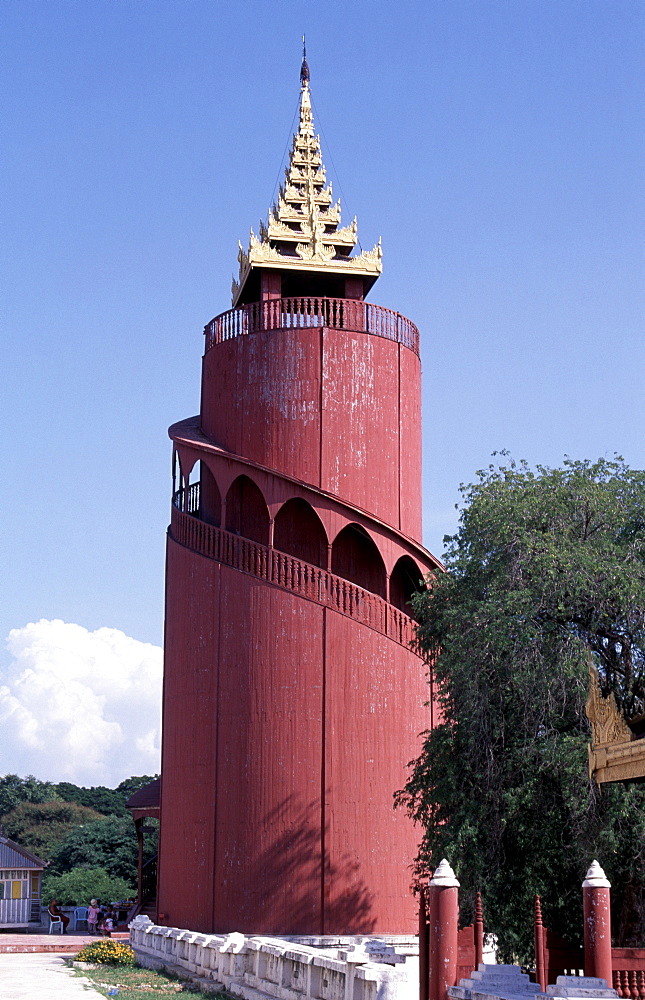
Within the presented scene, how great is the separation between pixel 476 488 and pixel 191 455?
23.8 feet

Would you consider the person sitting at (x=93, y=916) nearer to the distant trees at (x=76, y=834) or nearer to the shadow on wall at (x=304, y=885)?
the distant trees at (x=76, y=834)

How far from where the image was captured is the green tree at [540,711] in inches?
632

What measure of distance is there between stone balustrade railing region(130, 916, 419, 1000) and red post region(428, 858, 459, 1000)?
0.31 meters

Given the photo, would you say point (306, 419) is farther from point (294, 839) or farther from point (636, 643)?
point (636, 643)

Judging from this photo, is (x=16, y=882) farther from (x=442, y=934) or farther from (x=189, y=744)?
(x=442, y=934)

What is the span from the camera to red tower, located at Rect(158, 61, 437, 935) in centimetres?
2192

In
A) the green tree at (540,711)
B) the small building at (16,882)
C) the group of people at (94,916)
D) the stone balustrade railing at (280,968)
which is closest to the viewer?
the stone balustrade railing at (280,968)

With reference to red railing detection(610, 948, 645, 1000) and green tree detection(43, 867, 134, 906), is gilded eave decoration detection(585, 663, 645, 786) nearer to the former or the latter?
red railing detection(610, 948, 645, 1000)

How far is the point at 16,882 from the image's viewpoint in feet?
109

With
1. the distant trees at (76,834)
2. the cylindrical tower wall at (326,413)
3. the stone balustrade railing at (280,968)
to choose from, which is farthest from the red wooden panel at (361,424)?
the distant trees at (76,834)

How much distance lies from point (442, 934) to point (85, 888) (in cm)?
2878

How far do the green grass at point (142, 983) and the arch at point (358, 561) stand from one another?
7.85 meters

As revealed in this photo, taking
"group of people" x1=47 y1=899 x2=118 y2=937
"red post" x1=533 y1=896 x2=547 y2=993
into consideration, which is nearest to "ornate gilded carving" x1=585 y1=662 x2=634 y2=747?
"red post" x1=533 y1=896 x2=547 y2=993

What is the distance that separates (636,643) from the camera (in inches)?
661
